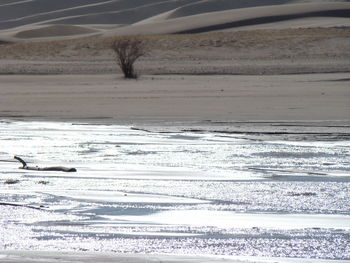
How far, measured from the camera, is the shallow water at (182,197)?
6.43m

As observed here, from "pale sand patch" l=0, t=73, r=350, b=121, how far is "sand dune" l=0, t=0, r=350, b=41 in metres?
42.3

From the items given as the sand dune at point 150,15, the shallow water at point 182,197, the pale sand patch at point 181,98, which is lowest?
the sand dune at point 150,15

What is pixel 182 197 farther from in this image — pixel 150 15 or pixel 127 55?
pixel 150 15

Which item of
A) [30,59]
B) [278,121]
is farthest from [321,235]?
[30,59]

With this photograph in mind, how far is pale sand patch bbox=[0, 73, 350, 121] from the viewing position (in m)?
17.0

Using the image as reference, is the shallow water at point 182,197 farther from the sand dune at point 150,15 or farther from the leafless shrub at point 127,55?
the sand dune at point 150,15

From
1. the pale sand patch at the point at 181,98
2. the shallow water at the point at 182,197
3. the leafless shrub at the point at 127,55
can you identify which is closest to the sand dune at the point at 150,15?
the leafless shrub at the point at 127,55

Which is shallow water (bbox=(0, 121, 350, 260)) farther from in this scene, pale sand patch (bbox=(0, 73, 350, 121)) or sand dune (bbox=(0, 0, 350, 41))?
sand dune (bbox=(0, 0, 350, 41))

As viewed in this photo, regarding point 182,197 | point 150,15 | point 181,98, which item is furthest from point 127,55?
point 150,15

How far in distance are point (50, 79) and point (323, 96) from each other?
10758 millimetres

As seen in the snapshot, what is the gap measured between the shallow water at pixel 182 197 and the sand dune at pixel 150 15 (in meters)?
56.9

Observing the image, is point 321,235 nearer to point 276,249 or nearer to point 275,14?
point 276,249

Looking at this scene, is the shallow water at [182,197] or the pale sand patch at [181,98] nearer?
the shallow water at [182,197]

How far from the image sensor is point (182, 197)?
818cm
